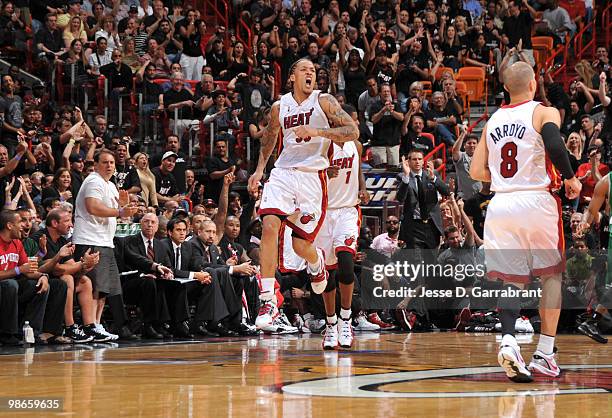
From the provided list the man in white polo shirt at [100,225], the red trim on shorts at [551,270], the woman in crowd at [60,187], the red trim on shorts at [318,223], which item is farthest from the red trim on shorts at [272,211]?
the woman in crowd at [60,187]

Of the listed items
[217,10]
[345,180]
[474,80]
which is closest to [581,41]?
[474,80]

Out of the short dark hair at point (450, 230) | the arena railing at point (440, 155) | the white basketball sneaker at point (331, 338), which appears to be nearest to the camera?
the white basketball sneaker at point (331, 338)

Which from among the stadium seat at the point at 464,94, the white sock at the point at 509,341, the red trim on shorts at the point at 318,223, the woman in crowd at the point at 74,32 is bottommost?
the white sock at the point at 509,341

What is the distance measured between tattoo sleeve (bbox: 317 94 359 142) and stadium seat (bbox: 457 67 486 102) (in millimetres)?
12610

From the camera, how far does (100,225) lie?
10.9 m

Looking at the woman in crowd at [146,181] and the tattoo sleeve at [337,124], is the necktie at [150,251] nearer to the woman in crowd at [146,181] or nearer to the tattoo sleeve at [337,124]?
the woman in crowd at [146,181]

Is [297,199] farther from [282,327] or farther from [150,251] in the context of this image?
[282,327]

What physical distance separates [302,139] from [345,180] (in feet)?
4.86

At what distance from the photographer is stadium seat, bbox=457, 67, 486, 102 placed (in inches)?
837

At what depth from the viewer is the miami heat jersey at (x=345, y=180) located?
408 inches

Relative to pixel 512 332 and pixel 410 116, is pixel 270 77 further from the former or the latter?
pixel 512 332

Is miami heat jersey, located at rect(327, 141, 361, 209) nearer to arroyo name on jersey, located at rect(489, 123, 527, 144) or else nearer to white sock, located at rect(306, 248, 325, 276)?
white sock, located at rect(306, 248, 325, 276)

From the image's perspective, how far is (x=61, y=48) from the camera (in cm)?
1792

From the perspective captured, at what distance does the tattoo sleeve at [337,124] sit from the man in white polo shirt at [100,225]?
8.53 ft
